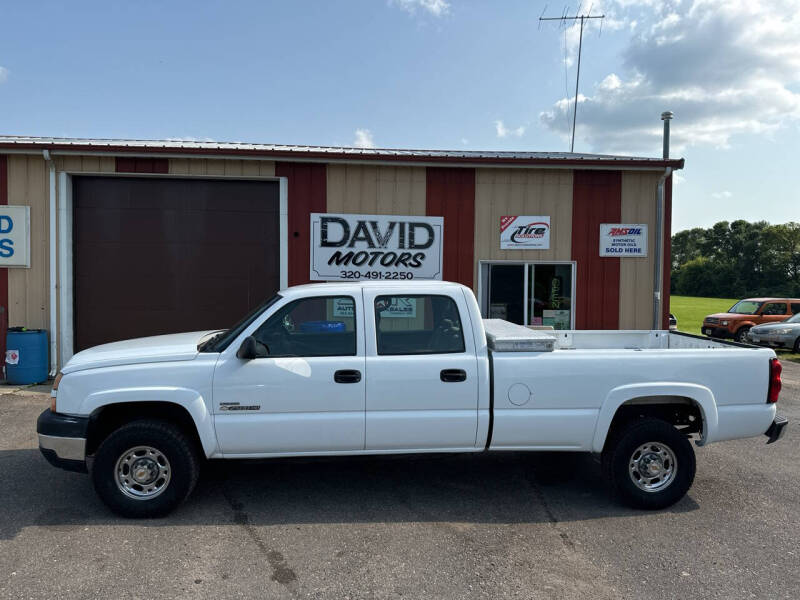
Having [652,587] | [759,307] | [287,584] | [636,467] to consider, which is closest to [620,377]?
[636,467]

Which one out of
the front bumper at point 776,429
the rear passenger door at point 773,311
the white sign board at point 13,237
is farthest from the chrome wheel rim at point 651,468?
the rear passenger door at point 773,311

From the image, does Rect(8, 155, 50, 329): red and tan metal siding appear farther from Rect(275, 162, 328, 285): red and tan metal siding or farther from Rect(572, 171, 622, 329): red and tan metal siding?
Rect(572, 171, 622, 329): red and tan metal siding

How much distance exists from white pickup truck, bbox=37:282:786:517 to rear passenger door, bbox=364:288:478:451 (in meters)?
0.01

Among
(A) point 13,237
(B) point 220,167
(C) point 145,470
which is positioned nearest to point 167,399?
(C) point 145,470

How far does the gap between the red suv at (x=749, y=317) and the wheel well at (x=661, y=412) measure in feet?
51.6

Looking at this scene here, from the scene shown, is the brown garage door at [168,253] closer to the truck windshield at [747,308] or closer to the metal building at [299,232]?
the metal building at [299,232]

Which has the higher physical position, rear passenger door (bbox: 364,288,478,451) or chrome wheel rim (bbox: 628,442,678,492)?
rear passenger door (bbox: 364,288,478,451)

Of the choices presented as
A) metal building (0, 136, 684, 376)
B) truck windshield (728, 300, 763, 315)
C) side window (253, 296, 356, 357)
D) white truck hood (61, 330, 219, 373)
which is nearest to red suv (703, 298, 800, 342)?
truck windshield (728, 300, 763, 315)

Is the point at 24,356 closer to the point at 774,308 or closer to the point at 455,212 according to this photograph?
the point at 455,212

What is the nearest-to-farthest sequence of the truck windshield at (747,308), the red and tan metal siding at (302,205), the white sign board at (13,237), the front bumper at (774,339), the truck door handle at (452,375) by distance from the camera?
the truck door handle at (452,375), the white sign board at (13,237), the red and tan metal siding at (302,205), the front bumper at (774,339), the truck windshield at (747,308)

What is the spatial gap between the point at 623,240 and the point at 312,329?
25.8 ft

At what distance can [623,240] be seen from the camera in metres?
10.7

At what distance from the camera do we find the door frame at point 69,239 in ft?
32.4

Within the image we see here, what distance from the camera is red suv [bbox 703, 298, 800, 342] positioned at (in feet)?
61.0
